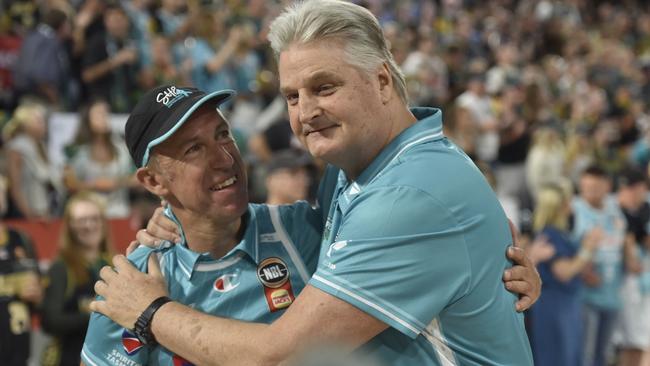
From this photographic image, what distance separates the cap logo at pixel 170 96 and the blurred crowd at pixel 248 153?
3.11 metres

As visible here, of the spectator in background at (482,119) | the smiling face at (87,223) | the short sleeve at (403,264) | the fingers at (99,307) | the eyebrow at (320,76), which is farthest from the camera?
the spectator in background at (482,119)

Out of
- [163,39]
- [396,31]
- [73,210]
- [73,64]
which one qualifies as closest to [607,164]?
[396,31]

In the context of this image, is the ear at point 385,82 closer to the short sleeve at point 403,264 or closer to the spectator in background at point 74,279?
the short sleeve at point 403,264

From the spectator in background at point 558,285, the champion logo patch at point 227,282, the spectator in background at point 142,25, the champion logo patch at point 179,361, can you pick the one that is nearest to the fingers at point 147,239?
the champion logo patch at point 227,282

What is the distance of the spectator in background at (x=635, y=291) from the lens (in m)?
9.95

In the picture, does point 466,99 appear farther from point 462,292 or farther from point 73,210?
point 462,292

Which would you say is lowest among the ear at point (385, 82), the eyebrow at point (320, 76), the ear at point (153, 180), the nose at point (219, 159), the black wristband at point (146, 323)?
the black wristband at point (146, 323)

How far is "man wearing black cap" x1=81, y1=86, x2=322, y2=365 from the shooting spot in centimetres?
314

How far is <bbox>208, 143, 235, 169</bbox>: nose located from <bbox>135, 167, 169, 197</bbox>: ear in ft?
0.60

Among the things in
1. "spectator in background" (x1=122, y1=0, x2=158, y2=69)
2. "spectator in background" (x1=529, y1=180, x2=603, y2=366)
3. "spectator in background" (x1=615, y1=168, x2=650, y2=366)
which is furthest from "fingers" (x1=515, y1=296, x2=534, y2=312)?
"spectator in background" (x1=122, y1=0, x2=158, y2=69)

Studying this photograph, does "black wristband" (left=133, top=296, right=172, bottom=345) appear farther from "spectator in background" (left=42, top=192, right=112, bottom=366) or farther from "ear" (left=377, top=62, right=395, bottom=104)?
"spectator in background" (left=42, top=192, right=112, bottom=366)

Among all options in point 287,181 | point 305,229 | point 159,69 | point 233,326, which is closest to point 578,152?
point 159,69

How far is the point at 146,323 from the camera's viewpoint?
Result: 2.88m

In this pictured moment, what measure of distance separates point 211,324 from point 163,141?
69 cm
